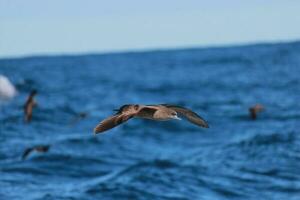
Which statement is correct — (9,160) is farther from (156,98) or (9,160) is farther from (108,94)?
(108,94)

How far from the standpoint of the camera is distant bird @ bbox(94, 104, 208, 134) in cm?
830

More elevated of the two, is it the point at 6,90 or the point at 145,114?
the point at 6,90

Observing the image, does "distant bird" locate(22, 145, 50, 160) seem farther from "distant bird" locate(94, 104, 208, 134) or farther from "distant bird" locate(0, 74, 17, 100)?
"distant bird" locate(0, 74, 17, 100)

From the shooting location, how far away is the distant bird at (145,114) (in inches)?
327

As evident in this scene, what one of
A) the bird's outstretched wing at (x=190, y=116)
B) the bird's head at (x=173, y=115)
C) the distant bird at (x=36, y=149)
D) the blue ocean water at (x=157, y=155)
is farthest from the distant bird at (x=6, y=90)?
the bird's head at (x=173, y=115)

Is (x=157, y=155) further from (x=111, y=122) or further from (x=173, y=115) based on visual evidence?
(x=111, y=122)

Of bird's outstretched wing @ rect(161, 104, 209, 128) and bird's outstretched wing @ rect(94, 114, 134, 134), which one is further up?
bird's outstretched wing @ rect(161, 104, 209, 128)

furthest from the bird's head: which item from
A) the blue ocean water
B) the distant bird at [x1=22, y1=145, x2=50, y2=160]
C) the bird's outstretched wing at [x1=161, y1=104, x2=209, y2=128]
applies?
the distant bird at [x1=22, y1=145, x2=50, y2=160]

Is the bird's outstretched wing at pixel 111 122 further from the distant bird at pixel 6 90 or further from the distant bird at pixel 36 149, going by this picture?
the distant bird at pixel 6 90

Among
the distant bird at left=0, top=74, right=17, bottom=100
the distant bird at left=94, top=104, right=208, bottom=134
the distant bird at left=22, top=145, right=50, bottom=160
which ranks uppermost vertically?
the distant bird at left=0, top=74, right=17, bottom=100

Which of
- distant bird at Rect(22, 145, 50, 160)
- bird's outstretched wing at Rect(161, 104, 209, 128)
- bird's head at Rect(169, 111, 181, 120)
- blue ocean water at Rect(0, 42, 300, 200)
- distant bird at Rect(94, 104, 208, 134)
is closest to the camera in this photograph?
distant bird at Rect(94, 104, 208, 134)

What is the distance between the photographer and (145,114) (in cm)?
884

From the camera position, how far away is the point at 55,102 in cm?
4025

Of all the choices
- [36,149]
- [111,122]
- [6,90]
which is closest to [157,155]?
[36,149]
